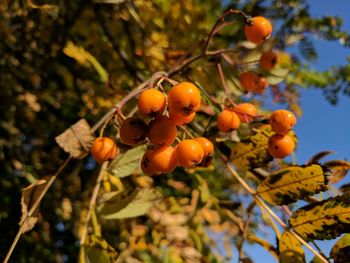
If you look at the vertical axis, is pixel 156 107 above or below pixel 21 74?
below

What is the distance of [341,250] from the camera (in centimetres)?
102

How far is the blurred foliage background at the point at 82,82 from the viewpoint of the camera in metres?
2.25

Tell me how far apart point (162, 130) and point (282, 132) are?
0.37 metres

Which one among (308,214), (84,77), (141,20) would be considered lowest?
(308,214)

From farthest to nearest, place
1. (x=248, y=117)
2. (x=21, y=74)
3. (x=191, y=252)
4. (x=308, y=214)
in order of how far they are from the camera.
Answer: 1. (x=21, y=74)
2. (x=191, y=252)
3. (x=248, y=117)
4. (x=308, y=214)

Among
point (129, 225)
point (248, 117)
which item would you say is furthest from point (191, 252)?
point (248, 117)

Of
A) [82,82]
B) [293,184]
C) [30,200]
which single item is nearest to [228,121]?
[293,184]

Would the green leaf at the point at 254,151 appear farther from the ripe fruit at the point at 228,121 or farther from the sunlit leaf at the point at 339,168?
the sunlit leaf at the point at 339,168

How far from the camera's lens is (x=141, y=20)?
2465 mm

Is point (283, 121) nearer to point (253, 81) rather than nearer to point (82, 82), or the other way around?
point (253, 81)

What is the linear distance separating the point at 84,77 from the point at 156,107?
1.76 metres

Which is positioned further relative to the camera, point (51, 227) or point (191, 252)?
point (51, 227)

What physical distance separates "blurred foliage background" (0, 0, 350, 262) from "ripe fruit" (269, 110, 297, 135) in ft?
A: 3.42

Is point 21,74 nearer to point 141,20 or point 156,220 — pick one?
point 141,20
